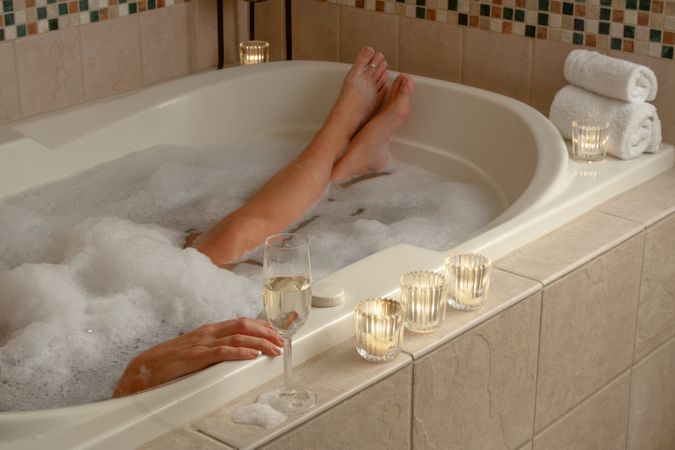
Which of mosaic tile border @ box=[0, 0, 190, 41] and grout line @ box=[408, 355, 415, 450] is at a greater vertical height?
mosaic tile border @ box=[0, 0, 190, 41]

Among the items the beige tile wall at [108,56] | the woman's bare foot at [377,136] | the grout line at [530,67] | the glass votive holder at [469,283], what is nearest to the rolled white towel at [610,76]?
the grout line at [530,67]

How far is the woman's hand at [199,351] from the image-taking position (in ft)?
5.16

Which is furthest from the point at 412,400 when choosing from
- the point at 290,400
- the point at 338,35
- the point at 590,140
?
the point at 338,35

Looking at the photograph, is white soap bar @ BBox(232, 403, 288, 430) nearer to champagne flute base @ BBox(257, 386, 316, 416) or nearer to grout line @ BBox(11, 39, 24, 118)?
champagne flute base @ BBox(257, 386, 316, 416)

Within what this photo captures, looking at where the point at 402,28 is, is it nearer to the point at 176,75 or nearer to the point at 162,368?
the point at 176,75

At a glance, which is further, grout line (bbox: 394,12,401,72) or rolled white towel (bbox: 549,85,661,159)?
grout line (bbox: 394,12,401,72)

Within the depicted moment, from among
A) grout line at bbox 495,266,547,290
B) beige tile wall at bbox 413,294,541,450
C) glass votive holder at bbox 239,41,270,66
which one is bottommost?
beige tile wall at bbox 413,294,541,450

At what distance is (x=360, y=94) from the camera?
283cm

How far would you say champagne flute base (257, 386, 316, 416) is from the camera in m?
1.51

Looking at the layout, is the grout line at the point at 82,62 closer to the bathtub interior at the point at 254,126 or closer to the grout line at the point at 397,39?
the bathtub interior at the point at 254,126

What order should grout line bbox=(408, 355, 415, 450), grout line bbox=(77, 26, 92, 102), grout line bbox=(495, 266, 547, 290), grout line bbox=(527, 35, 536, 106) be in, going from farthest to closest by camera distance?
grout line bbox=(77, 26, 92, 102) < grout line bbox=(527, 35, 536, 106) < grout line bbox=(495, 266, 547, 290) < grout line bbox=(408, 355, 415, 450)

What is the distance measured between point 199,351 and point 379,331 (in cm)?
27

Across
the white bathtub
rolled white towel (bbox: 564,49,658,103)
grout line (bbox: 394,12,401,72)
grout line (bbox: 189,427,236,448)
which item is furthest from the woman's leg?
grout line (bbox: 189,427,236,448)

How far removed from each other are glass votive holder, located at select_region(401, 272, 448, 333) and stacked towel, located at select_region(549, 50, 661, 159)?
32.8 inches
